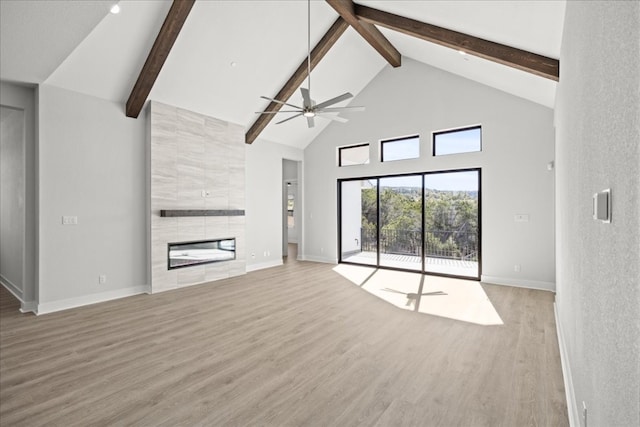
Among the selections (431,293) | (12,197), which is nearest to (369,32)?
(431,293)

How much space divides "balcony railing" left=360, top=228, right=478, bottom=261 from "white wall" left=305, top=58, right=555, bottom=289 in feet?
0.98

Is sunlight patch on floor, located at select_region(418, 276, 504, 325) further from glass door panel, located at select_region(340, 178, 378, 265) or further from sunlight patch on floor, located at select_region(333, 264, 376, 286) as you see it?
glass door panel, located at select_region(340, 178, 378, 265)

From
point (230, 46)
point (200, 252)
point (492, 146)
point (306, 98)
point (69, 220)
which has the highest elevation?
point (230, 46)

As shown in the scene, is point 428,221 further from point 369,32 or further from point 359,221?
point 369,32

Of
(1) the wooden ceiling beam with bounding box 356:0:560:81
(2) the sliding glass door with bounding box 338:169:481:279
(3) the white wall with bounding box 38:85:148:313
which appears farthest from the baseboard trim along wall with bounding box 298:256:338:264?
(1) the wooden ceiling beam with bounding box 356:0:560:81

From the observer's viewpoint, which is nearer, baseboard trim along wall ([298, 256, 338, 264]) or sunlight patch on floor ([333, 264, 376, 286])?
sunlight patch on floor ([333, 264, 376, 286])

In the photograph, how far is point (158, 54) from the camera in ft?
14.6

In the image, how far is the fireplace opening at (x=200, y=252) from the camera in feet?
18.5

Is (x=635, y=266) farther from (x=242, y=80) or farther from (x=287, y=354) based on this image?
(x=242, y=80)

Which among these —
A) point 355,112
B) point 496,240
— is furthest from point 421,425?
point 355,112

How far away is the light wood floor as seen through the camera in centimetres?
215

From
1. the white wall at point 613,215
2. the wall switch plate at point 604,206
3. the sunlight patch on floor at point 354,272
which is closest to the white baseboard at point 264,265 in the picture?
the sunlight patch on floor at point 354,272

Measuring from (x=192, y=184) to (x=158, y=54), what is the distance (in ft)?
7.30

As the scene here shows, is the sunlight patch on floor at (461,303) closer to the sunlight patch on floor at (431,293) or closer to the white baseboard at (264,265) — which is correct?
the sunlight patch on floor at (431,293)
